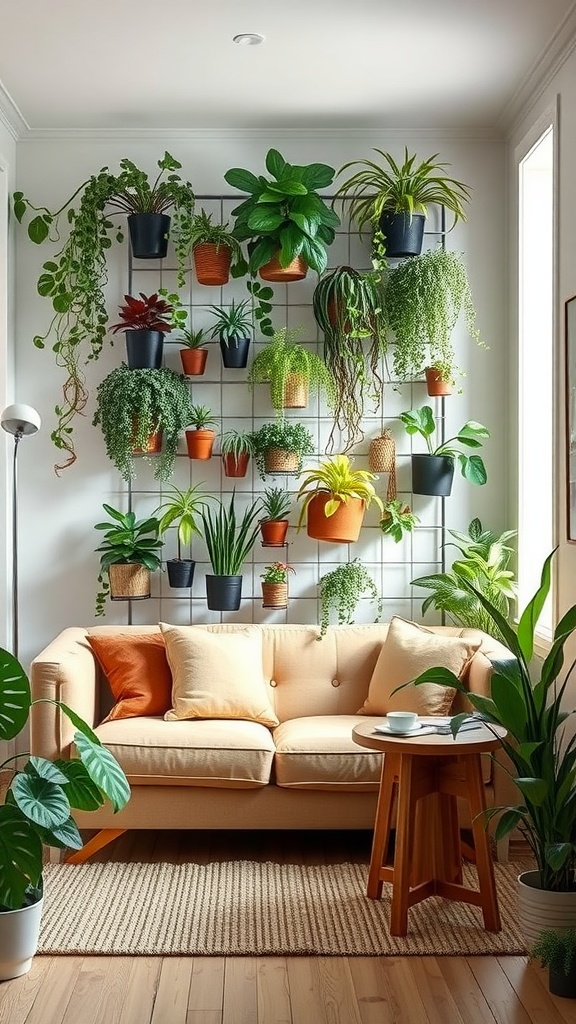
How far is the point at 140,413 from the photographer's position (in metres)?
4.52

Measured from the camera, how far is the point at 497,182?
4.81 m

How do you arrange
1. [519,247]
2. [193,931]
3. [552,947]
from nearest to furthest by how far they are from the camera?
[552,947]
[193,931]
[519,247]

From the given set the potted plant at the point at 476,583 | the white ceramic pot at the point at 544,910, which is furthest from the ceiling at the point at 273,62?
the white ceramic pot at the point at 544,910

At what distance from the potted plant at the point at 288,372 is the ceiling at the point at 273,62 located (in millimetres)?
973

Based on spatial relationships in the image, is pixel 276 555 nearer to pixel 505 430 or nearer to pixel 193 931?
pixel 505 430

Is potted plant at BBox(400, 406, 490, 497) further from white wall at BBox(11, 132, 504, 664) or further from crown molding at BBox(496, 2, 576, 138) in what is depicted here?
crown molding at BBox(496, 2, 576, 138)

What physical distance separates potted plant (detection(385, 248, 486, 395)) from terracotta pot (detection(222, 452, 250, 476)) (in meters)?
0.75

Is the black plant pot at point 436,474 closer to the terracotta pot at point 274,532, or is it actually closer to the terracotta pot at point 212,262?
the terracotta pot at point 274,532

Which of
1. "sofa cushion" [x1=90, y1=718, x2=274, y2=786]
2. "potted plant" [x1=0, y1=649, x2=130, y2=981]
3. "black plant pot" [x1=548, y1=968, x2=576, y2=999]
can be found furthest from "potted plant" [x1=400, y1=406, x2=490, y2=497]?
"black plant pot" [x1=548, y1=968, x2=576, y2=999]

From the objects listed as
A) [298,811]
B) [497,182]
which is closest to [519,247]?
[497,182]

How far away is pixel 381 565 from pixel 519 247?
1.49 metres

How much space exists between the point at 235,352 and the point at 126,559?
997 millimetres

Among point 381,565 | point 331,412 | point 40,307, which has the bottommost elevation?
point 381,565

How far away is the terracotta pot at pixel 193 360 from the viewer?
15.3 ft
